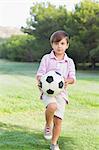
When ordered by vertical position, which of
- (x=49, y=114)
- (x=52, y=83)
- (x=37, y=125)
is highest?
(x=52, y=83)

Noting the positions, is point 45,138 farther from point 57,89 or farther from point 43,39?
point 43,39

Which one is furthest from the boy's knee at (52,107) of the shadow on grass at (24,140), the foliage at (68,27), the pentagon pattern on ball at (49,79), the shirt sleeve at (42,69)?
the foliage at (68,27)

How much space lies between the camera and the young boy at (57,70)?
4840mm

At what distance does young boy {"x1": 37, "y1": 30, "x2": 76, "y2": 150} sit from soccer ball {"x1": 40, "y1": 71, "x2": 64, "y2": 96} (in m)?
0.07

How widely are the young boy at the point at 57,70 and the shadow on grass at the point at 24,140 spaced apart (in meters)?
0.32

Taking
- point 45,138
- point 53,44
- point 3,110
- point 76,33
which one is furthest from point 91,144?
point 76,33

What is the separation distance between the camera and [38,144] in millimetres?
5207

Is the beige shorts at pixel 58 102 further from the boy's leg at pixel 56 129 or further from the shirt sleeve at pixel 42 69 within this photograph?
the shirt sleeve at pixel 42 69

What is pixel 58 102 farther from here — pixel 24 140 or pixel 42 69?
pixel 24 140

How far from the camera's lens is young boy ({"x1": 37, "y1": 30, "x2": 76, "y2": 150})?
4840 mm

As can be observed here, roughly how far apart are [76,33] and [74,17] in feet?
4.35

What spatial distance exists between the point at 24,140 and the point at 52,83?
1.03 m

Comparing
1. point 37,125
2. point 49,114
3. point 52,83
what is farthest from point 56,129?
point 37,125

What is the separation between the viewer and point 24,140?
5.43m
